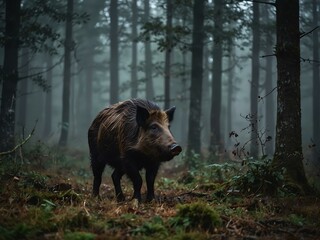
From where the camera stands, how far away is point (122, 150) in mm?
8320

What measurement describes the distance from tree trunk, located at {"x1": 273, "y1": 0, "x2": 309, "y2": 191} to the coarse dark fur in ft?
8.05

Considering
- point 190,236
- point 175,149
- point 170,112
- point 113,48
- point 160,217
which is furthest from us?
point 113,48

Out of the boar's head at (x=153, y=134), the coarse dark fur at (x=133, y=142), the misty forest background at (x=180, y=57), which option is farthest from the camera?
the misty forest background at (x=180, y=57)

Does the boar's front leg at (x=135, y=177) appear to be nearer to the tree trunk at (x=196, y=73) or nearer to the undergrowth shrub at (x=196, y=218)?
the undergrowth shrub at (x=196, y=218)

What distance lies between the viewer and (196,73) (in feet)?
57.2

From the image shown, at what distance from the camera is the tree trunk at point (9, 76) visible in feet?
45.2

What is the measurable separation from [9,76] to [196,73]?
8096mm

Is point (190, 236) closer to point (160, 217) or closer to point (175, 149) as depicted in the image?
point (160, 217)

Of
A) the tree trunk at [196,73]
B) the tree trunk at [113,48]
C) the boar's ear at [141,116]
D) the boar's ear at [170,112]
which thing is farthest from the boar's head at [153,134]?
the tree trunk at [113,48]

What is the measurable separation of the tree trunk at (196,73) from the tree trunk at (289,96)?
29.4 ft

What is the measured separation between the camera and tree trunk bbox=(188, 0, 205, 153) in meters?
17.3

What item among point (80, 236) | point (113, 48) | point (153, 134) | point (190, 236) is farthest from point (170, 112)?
point (113, 48)

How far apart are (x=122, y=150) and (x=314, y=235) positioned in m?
4.33

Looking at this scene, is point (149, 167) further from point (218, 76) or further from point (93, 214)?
point (218, 76)
